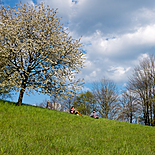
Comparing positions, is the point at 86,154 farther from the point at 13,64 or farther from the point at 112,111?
the point at 112,111

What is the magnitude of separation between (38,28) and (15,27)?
7.86ft

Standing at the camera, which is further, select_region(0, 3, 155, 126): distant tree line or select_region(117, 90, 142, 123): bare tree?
select_region(117, 90, 142, 123): bare tree

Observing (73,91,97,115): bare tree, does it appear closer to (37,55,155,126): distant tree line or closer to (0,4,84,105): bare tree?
(37,55,155,126): distant tree line

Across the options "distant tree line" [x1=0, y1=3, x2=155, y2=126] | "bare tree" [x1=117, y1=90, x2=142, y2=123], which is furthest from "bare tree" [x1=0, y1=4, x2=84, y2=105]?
"bare tree" [x1=117, y1=90, x2=142, y2=123]

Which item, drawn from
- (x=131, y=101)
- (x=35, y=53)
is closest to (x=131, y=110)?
(x=131, y=101)

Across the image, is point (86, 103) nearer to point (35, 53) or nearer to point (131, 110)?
point (131, 110)

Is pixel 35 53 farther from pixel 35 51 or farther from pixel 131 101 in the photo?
pixel 131 101

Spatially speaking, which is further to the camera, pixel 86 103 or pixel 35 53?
pixel 86 103

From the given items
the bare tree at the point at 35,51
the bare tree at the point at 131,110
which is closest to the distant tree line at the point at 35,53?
the bare tree at the point at 35,51

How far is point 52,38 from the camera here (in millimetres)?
15789

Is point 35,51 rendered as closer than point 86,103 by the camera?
Yes

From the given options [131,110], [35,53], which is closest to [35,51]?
[35,53]

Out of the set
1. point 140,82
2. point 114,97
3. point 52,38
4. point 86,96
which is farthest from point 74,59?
point 86,96

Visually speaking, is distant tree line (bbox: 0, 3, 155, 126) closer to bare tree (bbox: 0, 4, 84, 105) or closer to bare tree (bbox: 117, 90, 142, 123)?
bare tree (bbox: 0, 4, 84, 105)
